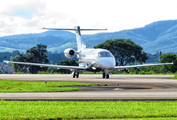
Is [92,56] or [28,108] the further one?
[92,56]

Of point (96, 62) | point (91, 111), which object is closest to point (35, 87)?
point (91, 111)

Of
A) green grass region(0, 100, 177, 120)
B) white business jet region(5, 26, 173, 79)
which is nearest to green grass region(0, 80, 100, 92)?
green grass region(0, 100, 177, 120)

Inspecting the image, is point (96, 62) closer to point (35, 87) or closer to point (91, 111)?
point (35, 87)

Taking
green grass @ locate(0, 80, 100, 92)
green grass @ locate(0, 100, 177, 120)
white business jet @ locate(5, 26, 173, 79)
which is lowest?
green grass @ locate(0, 100, 177, 120)

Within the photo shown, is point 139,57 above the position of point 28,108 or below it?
above

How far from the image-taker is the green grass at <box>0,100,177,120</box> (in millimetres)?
11586

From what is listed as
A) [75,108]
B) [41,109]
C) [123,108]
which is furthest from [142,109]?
[41,109]

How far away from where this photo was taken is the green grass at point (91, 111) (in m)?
11.6

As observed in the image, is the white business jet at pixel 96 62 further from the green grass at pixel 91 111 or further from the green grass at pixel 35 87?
the green grass at pixel 91 111

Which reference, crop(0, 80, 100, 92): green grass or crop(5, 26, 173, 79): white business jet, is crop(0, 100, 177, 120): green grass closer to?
crop(0, 80, 100, 92): green grass

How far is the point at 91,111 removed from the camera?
1259cm

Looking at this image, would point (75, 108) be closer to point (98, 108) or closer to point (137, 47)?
point (98, 108)

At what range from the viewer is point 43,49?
330 feet

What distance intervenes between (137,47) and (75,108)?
87272 mm
